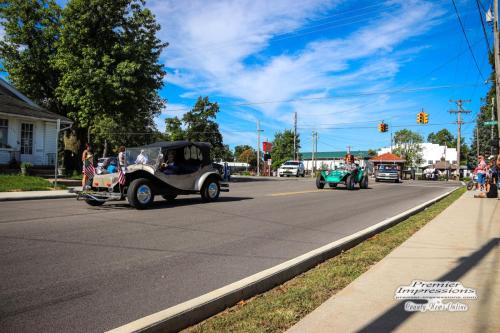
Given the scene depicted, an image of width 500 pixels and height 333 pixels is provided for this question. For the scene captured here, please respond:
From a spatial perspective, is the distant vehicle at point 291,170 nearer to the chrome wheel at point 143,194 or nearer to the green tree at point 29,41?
the green tree at point 29,41

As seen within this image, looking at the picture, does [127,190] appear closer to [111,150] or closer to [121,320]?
[121,320]

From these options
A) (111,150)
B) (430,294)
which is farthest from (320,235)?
(111,150)

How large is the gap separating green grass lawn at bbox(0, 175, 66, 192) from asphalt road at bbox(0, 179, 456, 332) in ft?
18.4

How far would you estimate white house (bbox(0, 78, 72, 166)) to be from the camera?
23.2 metres

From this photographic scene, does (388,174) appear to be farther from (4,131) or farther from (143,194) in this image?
(4,131)

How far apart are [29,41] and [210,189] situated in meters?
24.3

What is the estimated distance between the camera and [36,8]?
30266mm

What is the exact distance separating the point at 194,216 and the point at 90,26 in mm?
21765

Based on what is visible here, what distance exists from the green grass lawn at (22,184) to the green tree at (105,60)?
26.2ft

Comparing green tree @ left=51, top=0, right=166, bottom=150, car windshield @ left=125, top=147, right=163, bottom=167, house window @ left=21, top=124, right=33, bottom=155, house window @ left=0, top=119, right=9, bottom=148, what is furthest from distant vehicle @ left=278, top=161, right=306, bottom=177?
car windshield @ left=125, top=147, right=163, bottom=167

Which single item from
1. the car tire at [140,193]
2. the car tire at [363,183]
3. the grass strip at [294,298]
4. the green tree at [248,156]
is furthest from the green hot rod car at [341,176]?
the green tree at [248,156]

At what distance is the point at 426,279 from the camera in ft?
15.9

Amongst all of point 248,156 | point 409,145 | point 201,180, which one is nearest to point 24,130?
point 201,180

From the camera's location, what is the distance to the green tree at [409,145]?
90.2 metres
